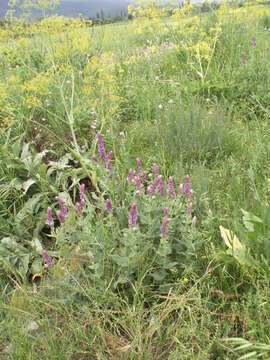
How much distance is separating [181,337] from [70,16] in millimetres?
3061

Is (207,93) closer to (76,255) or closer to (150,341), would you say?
(76,255)

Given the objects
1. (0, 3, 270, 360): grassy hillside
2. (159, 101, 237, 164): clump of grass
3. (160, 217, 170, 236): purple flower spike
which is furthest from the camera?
(159, 101, 237, 164): clump of grass

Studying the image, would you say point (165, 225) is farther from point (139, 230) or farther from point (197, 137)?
point (197, 137)

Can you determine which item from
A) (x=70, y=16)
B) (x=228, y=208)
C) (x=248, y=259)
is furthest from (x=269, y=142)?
(x=70, y=16)

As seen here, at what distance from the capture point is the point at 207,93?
3.69 meters

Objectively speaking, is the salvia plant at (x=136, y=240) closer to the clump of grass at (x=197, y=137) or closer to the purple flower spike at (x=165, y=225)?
the purple flower spike at (x=165, y=225)

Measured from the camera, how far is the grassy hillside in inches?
54.6

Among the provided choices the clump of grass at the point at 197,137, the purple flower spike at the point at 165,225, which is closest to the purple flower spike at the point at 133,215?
the purple flower spike at the point at 165,225

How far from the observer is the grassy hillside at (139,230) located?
1.39m

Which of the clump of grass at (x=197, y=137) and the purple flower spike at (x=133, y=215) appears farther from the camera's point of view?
the clump of grass at (x=197, y=137)

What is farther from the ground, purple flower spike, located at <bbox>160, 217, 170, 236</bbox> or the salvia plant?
purple flower spike, located at <bbox>160, 217, 170, 236</bbox>

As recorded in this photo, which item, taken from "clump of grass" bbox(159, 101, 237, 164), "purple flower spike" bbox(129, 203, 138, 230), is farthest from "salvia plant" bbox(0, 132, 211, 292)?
"clump of grass" bbox(159, 101, 237, 164)

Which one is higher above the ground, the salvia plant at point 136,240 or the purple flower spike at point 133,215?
the purple flower spike at point 133,215

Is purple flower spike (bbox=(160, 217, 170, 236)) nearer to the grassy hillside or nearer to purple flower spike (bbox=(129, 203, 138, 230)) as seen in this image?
the grassy hillside
